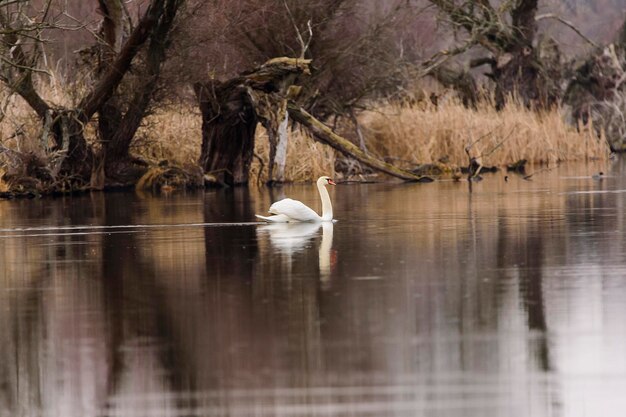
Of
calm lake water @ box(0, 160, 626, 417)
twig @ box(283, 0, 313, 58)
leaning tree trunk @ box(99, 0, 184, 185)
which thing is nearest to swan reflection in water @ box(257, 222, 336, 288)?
calm lake water @ box(0, 160, 626, 417)

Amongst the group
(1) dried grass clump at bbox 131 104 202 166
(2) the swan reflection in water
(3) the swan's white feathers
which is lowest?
(2) the swan reflection in water

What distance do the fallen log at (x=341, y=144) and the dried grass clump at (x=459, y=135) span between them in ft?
10.3

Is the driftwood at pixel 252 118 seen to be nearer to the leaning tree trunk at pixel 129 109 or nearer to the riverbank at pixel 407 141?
the riverbank at pixel 407 141

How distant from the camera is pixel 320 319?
9328mm

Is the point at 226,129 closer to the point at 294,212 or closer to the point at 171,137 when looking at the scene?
the point at 171,137

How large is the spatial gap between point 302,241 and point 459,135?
2037 cm

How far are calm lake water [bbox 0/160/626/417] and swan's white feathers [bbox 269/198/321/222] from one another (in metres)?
0.36

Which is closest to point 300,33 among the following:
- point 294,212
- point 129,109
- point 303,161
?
point 303,161

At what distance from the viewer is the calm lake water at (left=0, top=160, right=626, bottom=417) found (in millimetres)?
6969

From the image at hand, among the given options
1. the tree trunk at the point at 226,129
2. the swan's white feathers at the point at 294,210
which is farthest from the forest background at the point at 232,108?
the swan's white feathers at the point at 294,210

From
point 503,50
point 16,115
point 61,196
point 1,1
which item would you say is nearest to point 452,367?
point 1,1

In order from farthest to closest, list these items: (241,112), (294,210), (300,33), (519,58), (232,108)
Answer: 1. (519,58)
2. (300,33)
3. (241,112)
4. (232,108)
5. (294,210)

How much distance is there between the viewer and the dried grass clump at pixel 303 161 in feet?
109

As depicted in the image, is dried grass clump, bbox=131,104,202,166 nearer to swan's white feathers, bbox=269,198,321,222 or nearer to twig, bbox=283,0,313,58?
twig, bbox=283,0,313,58
